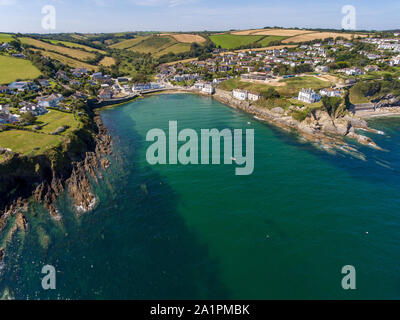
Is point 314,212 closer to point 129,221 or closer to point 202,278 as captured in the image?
point 202,278

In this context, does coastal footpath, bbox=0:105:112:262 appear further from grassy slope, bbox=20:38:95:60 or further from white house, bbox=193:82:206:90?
grassy slope, bbox=20:38:95:60

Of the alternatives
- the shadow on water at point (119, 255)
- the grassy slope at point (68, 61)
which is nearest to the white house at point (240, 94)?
the shadow on water at point (119, 255)

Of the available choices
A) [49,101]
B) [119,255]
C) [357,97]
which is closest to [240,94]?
[357,97]

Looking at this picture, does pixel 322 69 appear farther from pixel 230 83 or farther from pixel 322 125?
pixel 322 125

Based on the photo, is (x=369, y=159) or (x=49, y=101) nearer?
(x=369, y=159)

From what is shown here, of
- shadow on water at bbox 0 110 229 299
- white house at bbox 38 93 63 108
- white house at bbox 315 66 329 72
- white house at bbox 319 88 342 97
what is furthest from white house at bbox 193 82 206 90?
shadow on water at bbox 0 110 229 299
